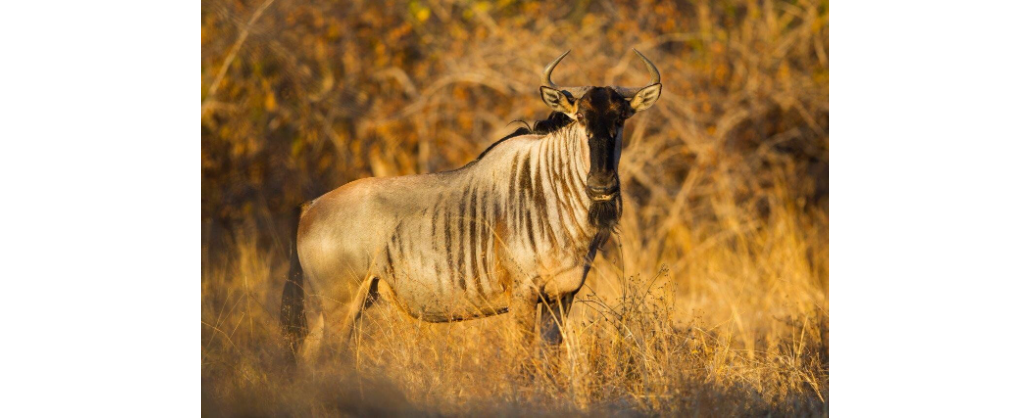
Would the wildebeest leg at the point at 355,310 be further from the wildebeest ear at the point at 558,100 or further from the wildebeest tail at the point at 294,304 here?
the wildebeest ear at the point at 558,100

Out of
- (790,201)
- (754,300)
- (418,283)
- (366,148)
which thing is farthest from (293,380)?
(790,201)

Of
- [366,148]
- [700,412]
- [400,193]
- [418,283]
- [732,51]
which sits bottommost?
[700,412]

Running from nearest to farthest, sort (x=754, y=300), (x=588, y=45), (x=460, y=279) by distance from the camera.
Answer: (x=460, y=279) → (x=754, y=300) → (x=588, y=45)

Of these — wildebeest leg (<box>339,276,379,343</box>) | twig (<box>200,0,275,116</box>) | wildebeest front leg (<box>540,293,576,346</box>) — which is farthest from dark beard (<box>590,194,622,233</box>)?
twig (<box>200,0,275,116</box>)

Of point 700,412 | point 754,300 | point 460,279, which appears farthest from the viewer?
point 754,300

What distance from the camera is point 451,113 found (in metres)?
11.2

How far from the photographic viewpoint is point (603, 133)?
4867mm

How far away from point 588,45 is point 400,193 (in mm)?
5746

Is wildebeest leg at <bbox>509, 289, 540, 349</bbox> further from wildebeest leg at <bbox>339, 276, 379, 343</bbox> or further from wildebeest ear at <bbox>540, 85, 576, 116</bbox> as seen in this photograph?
wildebeest ear at <bbox>540, 85, 576, 116</bbox>

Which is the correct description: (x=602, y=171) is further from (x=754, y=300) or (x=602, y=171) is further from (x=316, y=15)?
(x=316, y=15)

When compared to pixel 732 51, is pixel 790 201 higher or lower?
lower

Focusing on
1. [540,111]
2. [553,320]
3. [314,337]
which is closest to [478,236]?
[553,320]

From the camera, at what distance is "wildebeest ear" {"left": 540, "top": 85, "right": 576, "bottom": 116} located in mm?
5078

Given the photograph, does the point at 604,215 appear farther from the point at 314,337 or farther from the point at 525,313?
the point at 314,337
